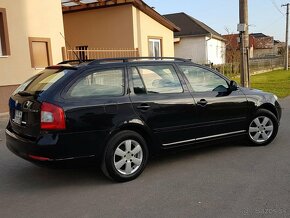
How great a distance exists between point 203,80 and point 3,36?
7638 millimetres

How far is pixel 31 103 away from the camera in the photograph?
14.3 ft

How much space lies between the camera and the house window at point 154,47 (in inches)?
686

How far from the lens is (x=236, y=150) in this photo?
19.5 ft

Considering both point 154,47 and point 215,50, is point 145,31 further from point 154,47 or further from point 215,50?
point 215,50

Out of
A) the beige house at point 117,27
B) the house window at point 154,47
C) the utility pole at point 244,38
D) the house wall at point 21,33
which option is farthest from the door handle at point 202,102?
the house window at point 154,47

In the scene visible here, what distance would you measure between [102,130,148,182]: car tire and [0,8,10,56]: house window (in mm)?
7739

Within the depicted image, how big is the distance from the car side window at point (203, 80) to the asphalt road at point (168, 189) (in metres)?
1.07

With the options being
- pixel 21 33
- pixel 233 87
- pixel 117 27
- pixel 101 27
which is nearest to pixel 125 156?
pixel 233 87

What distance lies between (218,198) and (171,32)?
52.3 ft

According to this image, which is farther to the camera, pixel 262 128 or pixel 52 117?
pixel 262 128

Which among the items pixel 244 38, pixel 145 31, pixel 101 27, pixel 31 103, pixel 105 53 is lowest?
pixel 31 103

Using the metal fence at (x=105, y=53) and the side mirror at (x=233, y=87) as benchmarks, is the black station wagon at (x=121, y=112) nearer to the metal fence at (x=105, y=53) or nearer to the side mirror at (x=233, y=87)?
the side mirror at (x=233, y=87)

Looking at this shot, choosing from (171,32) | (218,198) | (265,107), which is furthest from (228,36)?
(218,198)

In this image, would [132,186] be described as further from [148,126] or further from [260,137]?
[260,137]
